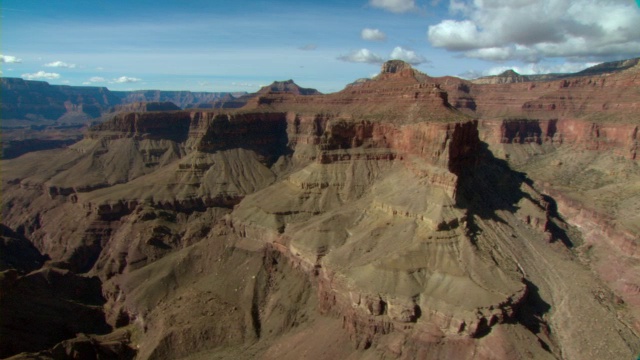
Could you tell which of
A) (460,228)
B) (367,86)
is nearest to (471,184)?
(460,228)

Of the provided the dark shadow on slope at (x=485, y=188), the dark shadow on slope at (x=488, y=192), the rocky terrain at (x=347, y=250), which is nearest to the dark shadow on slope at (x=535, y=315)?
the rocky terrain at (x=347, y=250)

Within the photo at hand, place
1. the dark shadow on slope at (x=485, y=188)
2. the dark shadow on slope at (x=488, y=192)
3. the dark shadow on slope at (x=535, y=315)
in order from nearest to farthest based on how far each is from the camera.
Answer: the dark shadow on slope at (x=535, y=315) < the dark shadow on slope at (x=488, y=192) < the dark shadow on slope at (x=485, y=188)

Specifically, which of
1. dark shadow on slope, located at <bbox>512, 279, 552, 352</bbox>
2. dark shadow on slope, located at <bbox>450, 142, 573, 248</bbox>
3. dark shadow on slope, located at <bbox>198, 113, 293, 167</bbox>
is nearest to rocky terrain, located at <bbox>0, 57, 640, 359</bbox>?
dark shadow on slope, located at <bbox>512, 279, 552, 352</bbox>

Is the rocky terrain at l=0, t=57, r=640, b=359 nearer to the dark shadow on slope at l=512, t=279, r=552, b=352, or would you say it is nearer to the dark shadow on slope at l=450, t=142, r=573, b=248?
the dark shadow on slope at l=512, t=279, r=552, b=352

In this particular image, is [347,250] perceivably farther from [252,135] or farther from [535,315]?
[252,135]

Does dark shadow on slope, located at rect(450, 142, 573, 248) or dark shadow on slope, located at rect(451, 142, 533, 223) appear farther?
dark shadow on slope, located at rect(451, 142, 533, 223)

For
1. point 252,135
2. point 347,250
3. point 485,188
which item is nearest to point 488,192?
point 485,188

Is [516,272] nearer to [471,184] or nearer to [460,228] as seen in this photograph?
[460,228]

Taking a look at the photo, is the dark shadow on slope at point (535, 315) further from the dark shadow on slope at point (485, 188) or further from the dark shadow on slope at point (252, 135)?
the dark shadow on slope at point (252, 135)
